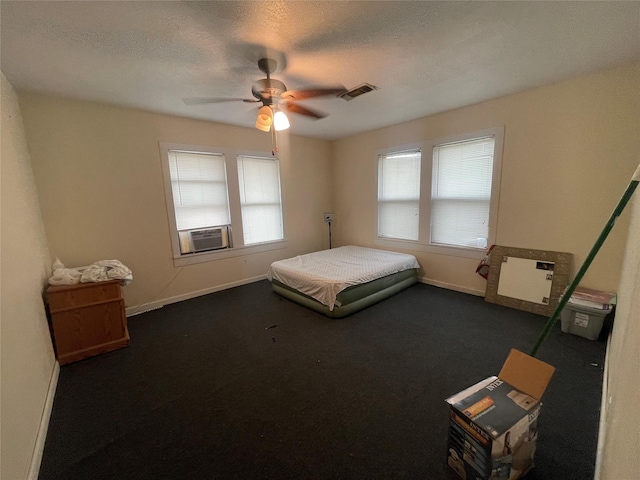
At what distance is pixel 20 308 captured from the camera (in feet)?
5.30

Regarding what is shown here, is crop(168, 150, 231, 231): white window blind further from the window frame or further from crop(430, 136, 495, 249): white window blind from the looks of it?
crop(430, 136, 495, 249): white window blind

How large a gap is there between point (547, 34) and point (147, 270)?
4507 mm

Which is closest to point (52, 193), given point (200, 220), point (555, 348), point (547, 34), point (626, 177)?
point (200, 220)

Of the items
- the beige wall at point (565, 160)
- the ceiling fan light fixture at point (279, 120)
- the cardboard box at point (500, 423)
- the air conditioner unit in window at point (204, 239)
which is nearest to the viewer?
the cardboard box at point (500, 423)

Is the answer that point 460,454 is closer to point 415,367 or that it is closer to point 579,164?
point 415,367

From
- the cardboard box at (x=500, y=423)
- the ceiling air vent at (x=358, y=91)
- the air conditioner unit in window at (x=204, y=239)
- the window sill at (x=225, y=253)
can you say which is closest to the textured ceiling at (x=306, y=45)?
the ceiling air vent at (x=358, y=91)

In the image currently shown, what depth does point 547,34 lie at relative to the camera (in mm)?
1827

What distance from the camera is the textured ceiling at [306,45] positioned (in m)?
1.54

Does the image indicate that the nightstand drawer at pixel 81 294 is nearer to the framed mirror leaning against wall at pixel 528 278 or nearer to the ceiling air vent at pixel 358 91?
the ceiling air vent at pixel 358 91

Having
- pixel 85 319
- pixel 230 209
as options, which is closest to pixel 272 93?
pixel 230 209

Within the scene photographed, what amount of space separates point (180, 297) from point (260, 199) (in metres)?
1.91

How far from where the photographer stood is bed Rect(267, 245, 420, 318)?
A: 116 inches

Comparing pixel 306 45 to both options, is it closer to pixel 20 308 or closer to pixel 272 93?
pixel 272 93

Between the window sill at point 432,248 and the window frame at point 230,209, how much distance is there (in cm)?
190
